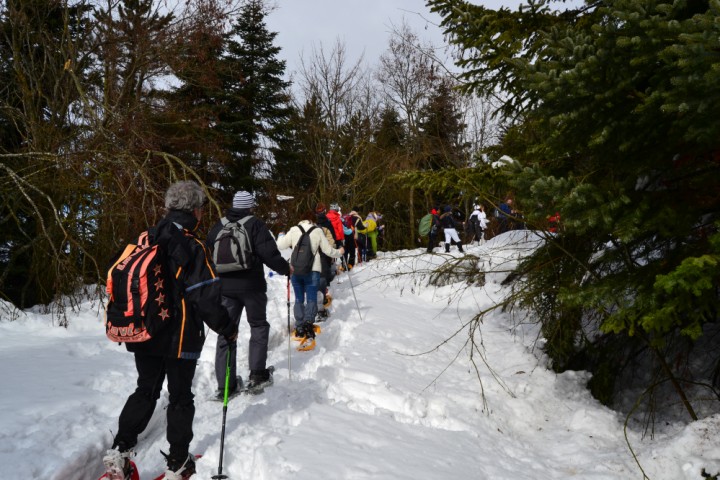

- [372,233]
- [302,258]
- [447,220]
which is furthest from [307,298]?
[372,233]

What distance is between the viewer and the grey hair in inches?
124

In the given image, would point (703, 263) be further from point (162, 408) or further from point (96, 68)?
point (96, 68)

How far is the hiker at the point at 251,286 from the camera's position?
15.0 feet

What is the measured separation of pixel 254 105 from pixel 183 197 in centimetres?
1951

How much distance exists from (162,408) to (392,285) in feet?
25.7

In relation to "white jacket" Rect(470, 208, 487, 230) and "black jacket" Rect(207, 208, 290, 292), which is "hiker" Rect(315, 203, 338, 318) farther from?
"white jacket" Rect(470, 208, 487, 230)

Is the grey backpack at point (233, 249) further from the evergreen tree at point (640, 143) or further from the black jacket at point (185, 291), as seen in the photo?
the evergreen tree at point (640, 143)

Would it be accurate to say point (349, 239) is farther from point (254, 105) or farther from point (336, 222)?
point (254, 105)

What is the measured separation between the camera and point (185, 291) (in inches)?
121

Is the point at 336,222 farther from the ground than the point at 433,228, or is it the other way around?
the point at 336,222

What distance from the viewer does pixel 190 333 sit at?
307 centimetres

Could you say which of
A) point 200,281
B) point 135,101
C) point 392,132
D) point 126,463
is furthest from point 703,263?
point 392,132

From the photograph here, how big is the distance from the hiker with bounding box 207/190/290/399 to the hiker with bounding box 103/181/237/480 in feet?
4.55

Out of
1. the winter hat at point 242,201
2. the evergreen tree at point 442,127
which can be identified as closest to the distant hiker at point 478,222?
the evergreen tree at point 442,127
